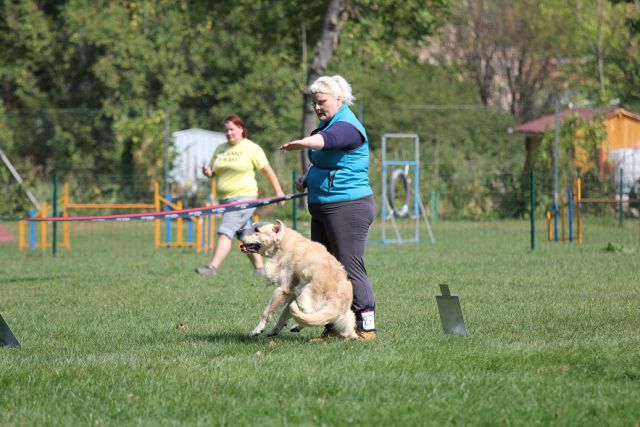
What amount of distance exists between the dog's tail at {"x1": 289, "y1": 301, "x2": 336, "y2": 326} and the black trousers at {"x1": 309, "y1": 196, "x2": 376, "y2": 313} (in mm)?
477

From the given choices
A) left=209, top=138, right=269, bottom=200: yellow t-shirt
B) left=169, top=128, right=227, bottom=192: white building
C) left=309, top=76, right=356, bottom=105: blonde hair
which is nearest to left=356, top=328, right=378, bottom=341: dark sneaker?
left=309, top=76, right=356, bottom=105: blonde hair

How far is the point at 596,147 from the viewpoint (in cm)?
2634

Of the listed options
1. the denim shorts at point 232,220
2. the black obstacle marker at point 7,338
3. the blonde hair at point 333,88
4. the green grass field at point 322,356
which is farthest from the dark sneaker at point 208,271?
the blonde hair at point 333,88

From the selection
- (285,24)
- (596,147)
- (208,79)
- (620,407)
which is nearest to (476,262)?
(620,407)

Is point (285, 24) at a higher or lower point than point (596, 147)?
higher

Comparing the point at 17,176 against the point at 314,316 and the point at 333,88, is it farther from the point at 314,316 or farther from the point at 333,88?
the point at 314,316

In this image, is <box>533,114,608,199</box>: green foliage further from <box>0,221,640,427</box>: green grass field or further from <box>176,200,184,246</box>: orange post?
<box>0,221,640,427</box>: green grass field

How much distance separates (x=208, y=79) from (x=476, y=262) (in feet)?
76.6

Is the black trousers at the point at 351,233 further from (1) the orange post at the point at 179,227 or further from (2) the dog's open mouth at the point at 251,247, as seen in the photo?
(1) the orange post at the point at 179,227

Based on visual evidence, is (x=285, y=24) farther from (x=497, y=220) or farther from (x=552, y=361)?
(x=552, y=361)

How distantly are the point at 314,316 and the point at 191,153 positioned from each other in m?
21.5

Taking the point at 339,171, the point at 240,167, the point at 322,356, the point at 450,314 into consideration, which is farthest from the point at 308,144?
the point at 240,167

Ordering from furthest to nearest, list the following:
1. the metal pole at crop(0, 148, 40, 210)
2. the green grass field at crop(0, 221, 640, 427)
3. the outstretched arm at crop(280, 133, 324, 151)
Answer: the metal pole at crop(0, 148, 40, 210) < the outstretched arm at crop(280, 133, 324, 151) < the green grass field at crop(0, 221, 640, 427)

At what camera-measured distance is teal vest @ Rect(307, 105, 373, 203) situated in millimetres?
7422
